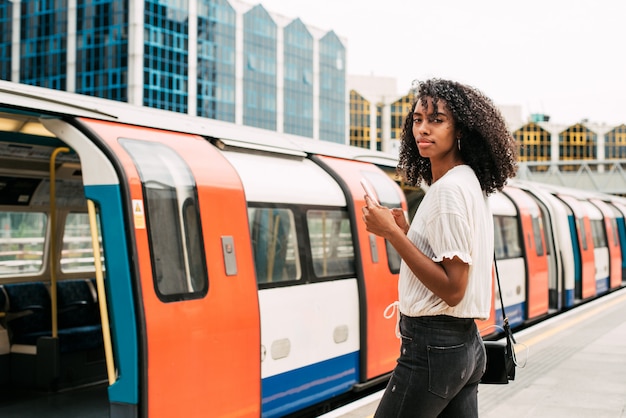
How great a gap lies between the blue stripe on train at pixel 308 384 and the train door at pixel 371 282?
0.83 feet

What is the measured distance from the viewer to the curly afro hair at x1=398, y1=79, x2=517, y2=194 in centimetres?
285

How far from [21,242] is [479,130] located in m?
6.47

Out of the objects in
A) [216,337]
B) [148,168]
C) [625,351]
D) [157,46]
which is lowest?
[625,351]

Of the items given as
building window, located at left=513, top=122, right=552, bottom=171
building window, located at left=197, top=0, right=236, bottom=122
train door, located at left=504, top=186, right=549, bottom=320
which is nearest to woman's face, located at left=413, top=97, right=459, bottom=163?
train door, located at left=504, top=186, right=549, bottom=320

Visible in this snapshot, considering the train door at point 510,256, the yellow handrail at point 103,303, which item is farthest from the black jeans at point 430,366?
the train door at point 510,256

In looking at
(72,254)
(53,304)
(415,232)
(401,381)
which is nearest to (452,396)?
(401,381)

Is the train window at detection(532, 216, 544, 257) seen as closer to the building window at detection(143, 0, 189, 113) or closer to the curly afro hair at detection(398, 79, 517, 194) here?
the curly afro hair at detection(398, 79, 517, 194)

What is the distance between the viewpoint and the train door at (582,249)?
1680 cm

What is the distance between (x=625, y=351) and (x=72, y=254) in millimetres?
6214

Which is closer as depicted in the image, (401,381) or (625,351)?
(401,381)

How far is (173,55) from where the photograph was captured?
78.0m

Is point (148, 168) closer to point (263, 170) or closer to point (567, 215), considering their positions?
point (263, 170)

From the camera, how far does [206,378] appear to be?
521cm

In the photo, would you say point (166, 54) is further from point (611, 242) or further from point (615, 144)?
point (615, 144)
